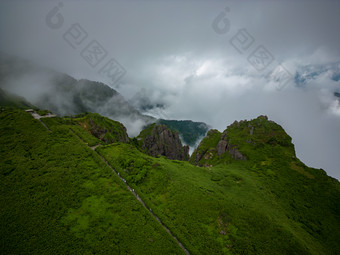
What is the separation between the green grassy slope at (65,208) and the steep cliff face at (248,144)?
181 feet

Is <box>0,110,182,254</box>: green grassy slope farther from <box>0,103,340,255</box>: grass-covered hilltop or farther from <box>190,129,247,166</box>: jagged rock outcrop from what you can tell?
<box>190,129,247,166</box>: jagged rock outcrop

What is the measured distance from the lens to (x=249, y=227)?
85.4 feet

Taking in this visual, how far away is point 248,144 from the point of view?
6912cm

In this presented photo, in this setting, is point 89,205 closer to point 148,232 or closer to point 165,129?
point 148,232

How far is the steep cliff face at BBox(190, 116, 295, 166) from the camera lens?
205 feet

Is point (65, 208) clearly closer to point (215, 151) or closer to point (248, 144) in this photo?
point (248, 144)

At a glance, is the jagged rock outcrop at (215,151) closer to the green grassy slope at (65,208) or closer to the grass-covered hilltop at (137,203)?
the grass-covered hilltop at (137,203)

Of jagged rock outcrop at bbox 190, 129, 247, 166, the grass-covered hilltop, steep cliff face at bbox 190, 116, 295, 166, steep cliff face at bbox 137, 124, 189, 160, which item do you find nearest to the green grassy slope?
the grass-covered hilltop

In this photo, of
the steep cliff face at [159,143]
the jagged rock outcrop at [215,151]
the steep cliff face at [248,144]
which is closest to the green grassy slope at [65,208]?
the steep cliff face at [248,144]

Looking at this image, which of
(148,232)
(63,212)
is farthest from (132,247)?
(63,212)

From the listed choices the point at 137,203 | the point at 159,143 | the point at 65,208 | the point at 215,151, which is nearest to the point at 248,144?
the point at 215,151

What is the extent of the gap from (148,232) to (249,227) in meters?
19.7

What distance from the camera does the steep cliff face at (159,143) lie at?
172250 mm

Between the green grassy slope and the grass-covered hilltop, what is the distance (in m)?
0.13
